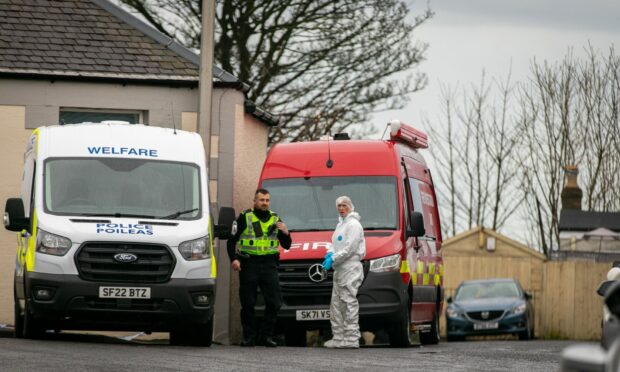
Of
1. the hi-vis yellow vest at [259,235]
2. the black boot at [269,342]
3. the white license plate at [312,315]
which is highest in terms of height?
the hi-vis yellow vest at [259,235]

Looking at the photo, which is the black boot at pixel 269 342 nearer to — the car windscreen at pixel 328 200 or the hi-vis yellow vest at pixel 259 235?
the hi-vis yellow vest at pixel 259 235

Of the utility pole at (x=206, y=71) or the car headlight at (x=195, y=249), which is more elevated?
the utility pole at (x=206, y=71)

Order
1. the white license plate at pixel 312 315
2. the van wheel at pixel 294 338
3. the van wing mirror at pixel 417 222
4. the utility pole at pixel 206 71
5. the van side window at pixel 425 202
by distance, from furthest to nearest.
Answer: the utility pole at pixel 206 71 < the van side window at pixel 425 202 < the van wheel at pixel 294 338 < the van wing mirror at pixel 417 222 < the white license plate at pixel 312 315

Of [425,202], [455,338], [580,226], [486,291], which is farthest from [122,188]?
[580,226]

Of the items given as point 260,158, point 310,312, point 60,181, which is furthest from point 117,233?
point 260,158

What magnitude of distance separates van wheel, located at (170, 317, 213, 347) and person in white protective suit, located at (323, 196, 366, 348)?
1.53 m

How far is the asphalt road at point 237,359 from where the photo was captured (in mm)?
11594

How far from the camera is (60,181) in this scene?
50.7 feet

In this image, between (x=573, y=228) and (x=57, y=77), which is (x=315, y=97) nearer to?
(x=57, y=77)

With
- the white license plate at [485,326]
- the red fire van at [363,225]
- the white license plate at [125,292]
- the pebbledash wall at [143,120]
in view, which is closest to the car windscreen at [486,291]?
the white license plate at [485,326]

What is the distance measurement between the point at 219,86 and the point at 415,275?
5.57 m

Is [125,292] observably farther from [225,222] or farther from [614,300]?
[614,300]

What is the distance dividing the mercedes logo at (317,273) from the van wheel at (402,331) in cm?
103

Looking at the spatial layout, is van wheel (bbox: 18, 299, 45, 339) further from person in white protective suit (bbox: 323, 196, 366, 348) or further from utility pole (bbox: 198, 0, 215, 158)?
utility pole (bbox: 198, 0, 215, 158)
